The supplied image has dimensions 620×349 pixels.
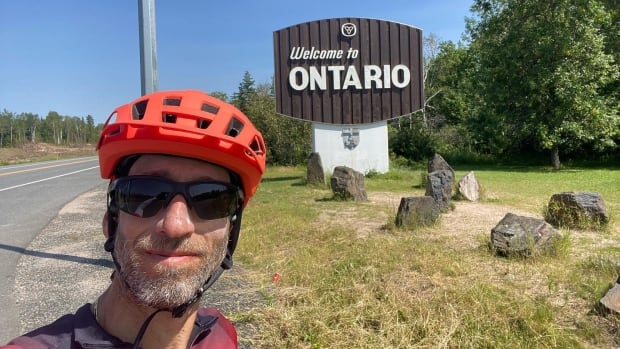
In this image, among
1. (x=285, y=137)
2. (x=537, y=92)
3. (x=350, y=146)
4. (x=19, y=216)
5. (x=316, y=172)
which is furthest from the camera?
(x=285, y=137)

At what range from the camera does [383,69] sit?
1833cm

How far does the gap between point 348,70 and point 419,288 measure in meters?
14.5

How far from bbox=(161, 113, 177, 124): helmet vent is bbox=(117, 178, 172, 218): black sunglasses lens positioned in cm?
18

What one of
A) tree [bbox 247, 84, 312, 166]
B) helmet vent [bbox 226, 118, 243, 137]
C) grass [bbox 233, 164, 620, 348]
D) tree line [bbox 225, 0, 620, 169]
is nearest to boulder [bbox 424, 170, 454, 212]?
grass [bbox 233, 164, 620, 348]

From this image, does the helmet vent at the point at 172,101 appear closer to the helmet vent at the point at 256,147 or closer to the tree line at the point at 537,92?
the helmet vent at the point at 256,147

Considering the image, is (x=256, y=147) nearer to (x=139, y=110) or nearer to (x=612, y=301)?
(x=139, y=110)

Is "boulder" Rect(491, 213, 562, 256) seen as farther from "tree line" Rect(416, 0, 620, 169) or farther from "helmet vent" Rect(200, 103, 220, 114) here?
"tree line" Rect(416, 0, 620, 169)

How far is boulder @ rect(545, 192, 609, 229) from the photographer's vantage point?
7.36 meters

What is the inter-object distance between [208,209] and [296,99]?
16.9m

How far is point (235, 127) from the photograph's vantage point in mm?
1429

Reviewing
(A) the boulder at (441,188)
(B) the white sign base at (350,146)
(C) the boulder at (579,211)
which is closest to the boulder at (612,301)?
(C) the boulder at (579,211)

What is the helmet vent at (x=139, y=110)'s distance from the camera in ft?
4.34

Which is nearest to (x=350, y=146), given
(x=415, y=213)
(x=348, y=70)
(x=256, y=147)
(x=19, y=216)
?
(x=348, y=70)

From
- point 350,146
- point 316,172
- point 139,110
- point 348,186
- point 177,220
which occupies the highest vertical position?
point 350,146
